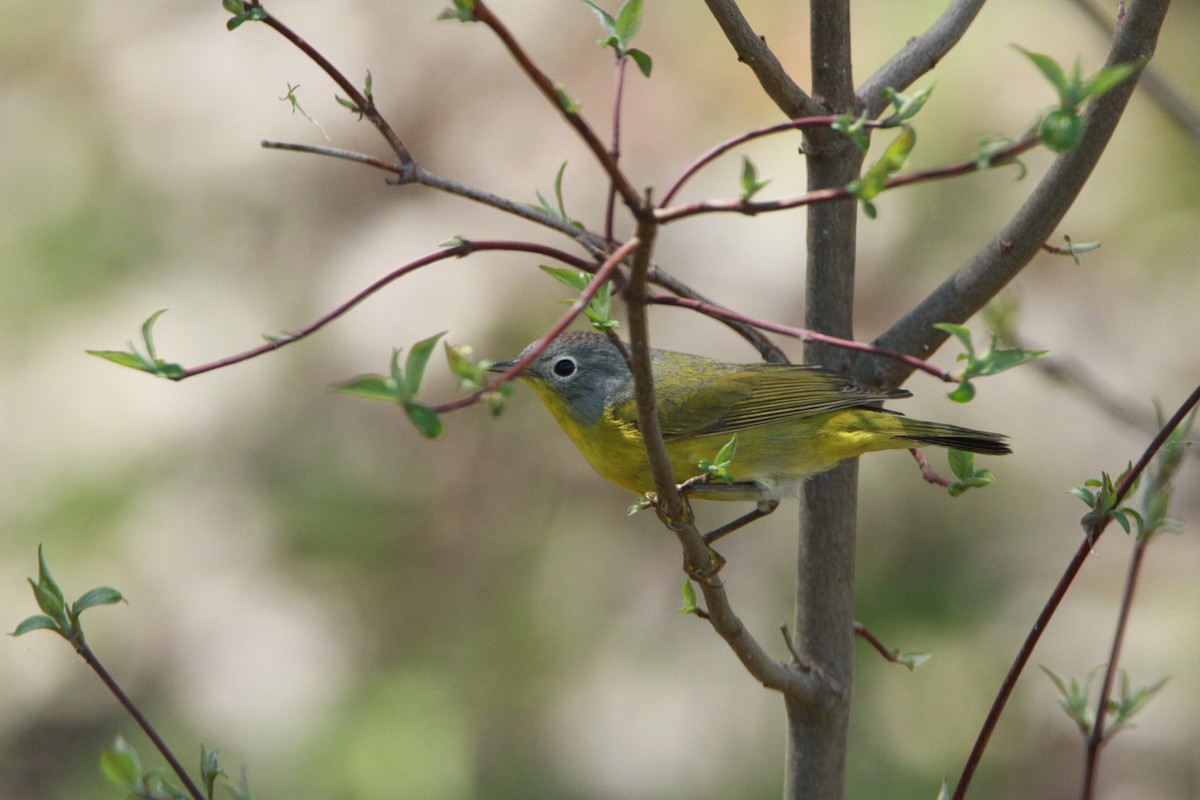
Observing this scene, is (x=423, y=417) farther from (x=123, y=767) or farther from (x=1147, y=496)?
(x=1147, y=496)

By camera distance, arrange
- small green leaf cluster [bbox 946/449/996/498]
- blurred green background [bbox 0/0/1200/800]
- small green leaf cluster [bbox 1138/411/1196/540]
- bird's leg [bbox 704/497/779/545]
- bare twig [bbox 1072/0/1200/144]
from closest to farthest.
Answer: small green leaf cluster [bbox 1138/411/1196/540] < small green leaf cluster [bbox 946/449/996/498] < bare twig [bbox 1072/0/1200/144] < bird's leg [bbox 704/497/779/545] < blurred green background [bbox 0/0/1200/800]

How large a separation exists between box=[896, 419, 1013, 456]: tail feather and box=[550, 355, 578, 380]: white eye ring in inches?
36.3

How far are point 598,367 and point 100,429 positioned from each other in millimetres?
3902

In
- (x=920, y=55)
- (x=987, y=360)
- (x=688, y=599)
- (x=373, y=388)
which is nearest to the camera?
(x=373, y=388)

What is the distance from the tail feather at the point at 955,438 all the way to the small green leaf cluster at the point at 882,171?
5.15ft

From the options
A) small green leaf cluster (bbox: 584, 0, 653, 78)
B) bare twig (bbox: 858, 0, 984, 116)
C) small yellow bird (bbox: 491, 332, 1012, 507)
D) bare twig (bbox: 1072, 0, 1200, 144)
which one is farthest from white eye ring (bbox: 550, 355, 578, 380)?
small green leaf cluster (bbox: 584, 0, 653, 78)

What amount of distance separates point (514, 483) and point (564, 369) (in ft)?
9.54

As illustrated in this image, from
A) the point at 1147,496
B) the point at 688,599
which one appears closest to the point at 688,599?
the point at 688,599

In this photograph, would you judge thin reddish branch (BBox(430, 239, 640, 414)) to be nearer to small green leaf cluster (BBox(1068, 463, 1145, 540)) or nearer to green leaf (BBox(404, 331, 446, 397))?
green leaf (BBox(404, 331, 446, 397))

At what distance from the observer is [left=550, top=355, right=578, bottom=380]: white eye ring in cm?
322

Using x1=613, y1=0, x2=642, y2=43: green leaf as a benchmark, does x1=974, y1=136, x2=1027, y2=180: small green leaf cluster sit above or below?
below

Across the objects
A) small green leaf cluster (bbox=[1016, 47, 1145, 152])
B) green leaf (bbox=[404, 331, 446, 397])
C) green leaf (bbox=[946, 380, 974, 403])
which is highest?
small green leaf cluster (bbox=[1016, 47, 1145, 152])

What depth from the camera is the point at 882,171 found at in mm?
1148

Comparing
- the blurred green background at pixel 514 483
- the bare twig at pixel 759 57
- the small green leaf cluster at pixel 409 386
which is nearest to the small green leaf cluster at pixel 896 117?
the small green leaf cluster at pixel 409 386
